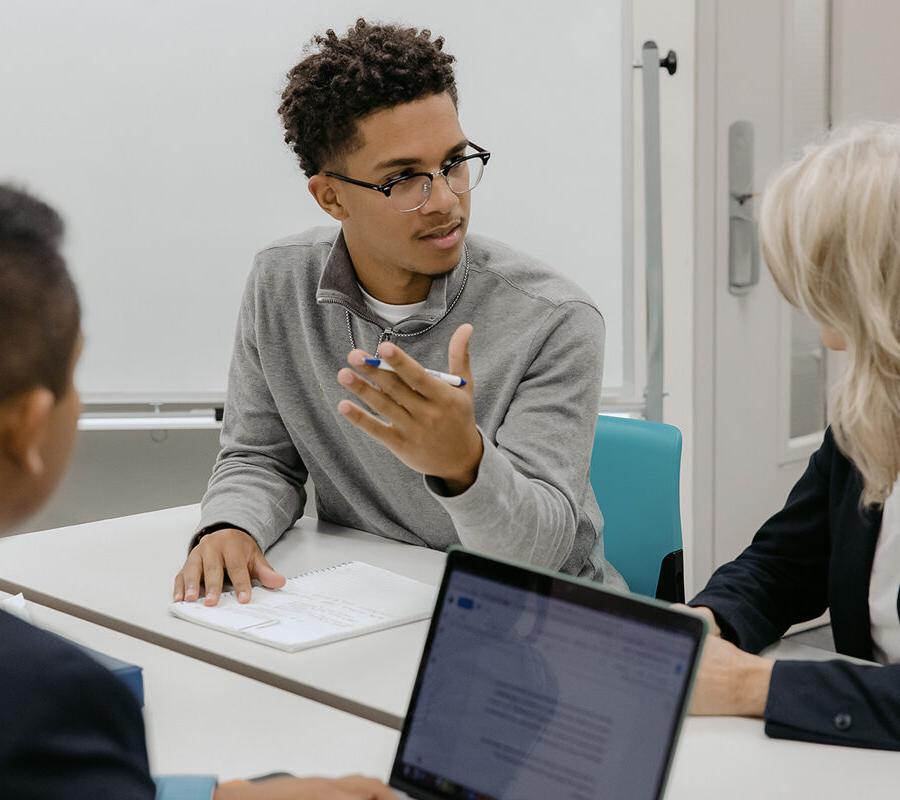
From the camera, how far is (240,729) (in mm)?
1066

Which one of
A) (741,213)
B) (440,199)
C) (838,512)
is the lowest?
(838,512)

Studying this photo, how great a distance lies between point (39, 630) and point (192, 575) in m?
0.68

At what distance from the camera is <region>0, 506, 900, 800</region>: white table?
3.13 feet

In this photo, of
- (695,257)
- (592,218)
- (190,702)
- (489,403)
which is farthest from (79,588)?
(695,257)

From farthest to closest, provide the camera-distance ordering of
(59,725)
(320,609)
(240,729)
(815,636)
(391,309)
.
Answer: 1. (815,636)
2. (391,309)
3. (320,609)
4. (240,729)
5. (59,725)

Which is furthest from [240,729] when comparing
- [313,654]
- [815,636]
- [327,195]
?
[815,636]

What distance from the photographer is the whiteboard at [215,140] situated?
2414 mm

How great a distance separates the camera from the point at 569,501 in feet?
4.77

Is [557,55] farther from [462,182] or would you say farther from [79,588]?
[79,588]

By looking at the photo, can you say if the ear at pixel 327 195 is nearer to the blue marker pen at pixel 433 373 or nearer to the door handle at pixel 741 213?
the blue marker pen at pixel 433 373

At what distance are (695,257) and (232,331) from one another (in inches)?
42.2

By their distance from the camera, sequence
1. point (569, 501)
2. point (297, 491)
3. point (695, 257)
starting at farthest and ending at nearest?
point (695, 257) < point (297, 491) < point (569, 501)

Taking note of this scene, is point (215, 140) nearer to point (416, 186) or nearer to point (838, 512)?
point (416, 186)

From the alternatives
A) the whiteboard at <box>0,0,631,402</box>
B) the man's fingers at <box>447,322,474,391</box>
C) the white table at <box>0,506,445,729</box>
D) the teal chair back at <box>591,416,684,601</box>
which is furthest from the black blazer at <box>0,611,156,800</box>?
the whiteboard at <box>0,0,631,402</box>
